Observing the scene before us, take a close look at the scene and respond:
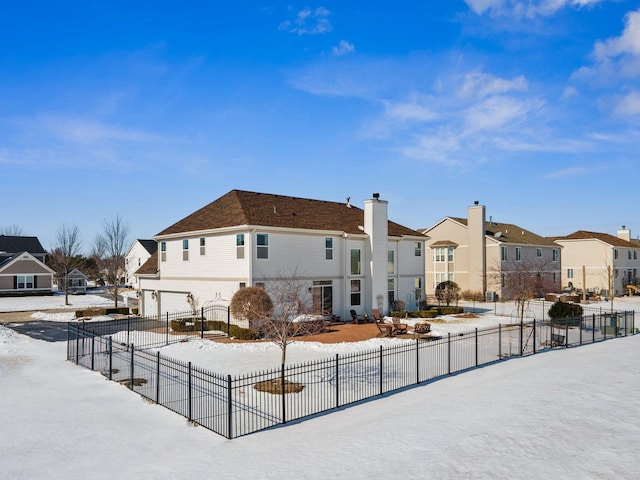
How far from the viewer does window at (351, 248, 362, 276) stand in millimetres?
34312

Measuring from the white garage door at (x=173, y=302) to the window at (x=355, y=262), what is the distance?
1182 centimetres

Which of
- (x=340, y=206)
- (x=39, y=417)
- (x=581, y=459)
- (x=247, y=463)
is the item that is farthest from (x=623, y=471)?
(x=340, y=206)

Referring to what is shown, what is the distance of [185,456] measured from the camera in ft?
34.2

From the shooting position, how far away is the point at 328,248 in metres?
32.7

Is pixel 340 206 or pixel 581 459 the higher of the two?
pixel 340 206

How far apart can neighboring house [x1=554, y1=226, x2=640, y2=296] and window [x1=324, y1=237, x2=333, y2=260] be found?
144 feet

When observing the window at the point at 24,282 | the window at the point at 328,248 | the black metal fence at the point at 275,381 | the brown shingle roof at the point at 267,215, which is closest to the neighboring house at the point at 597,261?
the brown shingle roof at the point at 267,215

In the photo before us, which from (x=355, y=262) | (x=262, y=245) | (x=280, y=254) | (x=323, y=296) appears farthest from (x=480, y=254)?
(x=262, y=245)

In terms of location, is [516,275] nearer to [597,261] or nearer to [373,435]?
[597,261]

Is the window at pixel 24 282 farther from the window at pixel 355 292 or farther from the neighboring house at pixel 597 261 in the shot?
the neighboring house at pixel 597 261

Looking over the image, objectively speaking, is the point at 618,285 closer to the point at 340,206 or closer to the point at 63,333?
the point at 340,206

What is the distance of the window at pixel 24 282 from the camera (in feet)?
192

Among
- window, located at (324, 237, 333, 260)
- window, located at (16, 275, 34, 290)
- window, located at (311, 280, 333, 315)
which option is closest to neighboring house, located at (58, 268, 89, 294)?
window, located at (16, 275, 34, 290)

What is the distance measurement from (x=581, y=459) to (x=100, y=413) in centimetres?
1215
